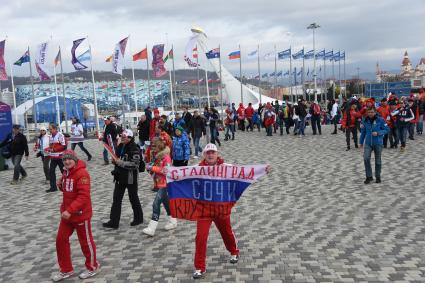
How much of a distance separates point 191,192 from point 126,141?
7.31 feet

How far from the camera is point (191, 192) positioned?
5.54 meters

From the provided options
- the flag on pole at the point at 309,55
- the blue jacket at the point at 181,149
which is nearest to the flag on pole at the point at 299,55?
the flag on pole at the point at 309,55

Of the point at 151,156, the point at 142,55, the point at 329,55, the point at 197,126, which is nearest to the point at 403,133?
the point at 197,126

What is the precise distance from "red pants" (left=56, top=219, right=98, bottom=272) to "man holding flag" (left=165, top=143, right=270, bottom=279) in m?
1.09

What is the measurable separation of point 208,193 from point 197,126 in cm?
1114

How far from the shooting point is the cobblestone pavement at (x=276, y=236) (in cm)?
537

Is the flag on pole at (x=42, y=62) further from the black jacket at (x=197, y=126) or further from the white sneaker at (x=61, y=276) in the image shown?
the white sneaker at (x=61, y=276)

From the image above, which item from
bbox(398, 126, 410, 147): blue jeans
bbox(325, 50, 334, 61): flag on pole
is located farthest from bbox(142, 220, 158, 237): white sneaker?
bbox(325, 50, 334, 61): flag on pole

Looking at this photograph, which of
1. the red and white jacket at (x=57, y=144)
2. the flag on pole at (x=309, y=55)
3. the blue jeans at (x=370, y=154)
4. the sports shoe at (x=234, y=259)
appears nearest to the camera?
the sports shoe at (x=234, y=259)

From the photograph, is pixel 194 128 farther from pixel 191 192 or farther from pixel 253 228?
pixel 191 192

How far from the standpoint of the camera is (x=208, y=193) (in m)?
5.41

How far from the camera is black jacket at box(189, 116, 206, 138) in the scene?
16.4 meters

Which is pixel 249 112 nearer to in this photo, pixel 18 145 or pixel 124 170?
pixel 18 145

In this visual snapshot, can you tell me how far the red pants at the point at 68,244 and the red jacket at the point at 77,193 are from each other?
117mm
